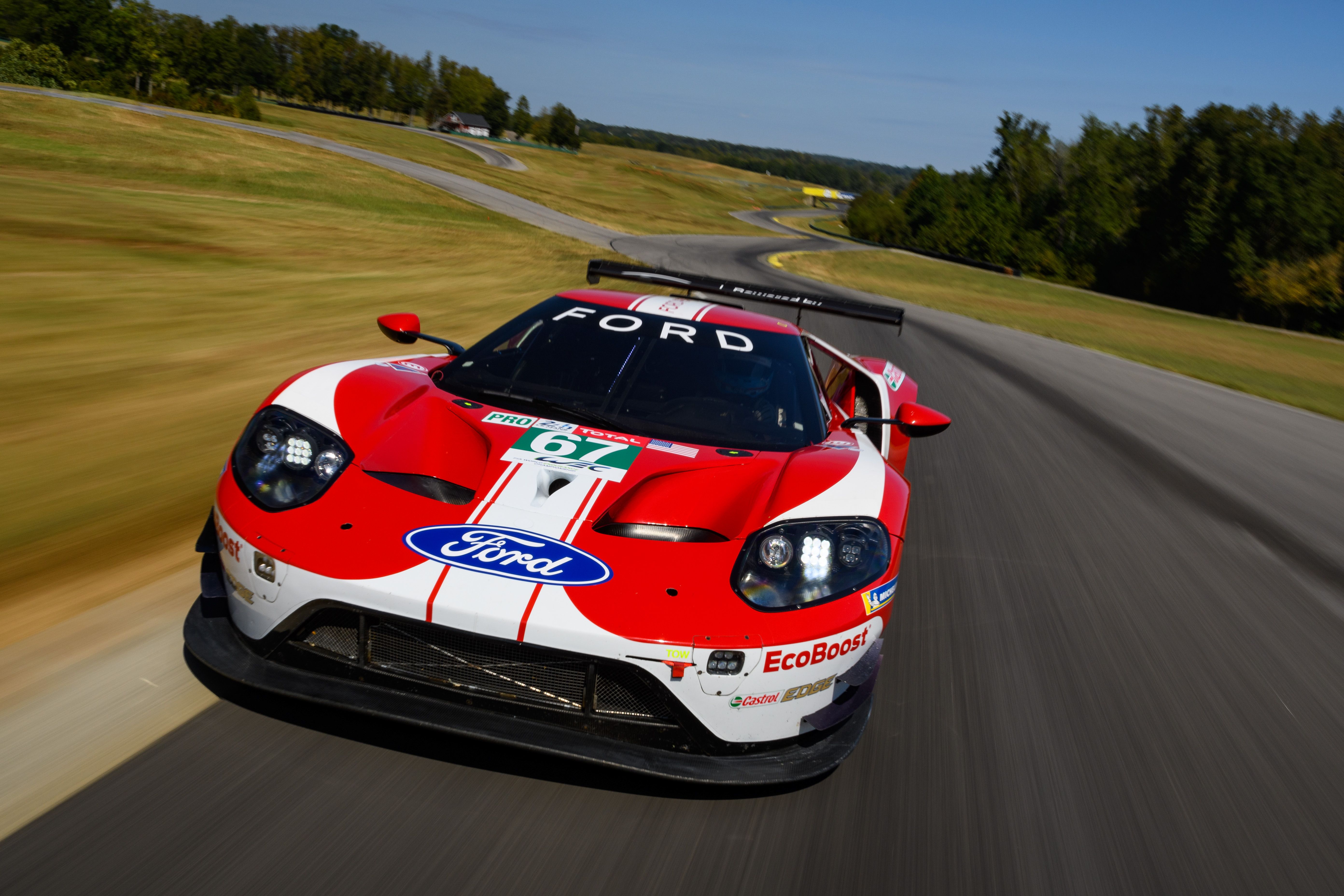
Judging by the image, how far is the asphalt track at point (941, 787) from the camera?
2285mm

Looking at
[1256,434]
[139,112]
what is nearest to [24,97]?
[139,112]

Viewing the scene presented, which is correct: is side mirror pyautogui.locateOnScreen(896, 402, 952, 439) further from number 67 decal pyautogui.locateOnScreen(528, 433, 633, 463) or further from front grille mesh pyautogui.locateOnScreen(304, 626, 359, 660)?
front grille mesh pyautogui.locateOnScreen(304, 626, 359, 660)

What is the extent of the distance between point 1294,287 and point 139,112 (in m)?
53.4

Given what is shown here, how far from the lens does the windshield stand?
11.9ft

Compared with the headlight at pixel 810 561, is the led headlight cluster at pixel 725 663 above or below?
below

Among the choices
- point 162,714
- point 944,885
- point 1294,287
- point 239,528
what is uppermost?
point 1294,287

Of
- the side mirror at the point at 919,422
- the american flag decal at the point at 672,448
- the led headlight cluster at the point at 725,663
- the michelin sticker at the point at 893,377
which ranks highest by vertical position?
Result: the side mirror at the point at 919,422

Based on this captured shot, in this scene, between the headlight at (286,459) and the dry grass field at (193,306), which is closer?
the headlight at (286,459)

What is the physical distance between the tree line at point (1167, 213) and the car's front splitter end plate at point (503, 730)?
52940 millimetres

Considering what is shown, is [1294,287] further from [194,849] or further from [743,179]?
[743,179]

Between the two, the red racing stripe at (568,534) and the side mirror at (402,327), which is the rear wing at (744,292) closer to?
the side mirror at (402,327)

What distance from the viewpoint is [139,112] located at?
133ft

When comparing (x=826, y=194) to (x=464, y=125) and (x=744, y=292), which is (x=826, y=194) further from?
(x=744, y=292)

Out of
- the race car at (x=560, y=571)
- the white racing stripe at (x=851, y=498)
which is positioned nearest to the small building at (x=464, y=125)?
the race car at (x=560, y=571)
